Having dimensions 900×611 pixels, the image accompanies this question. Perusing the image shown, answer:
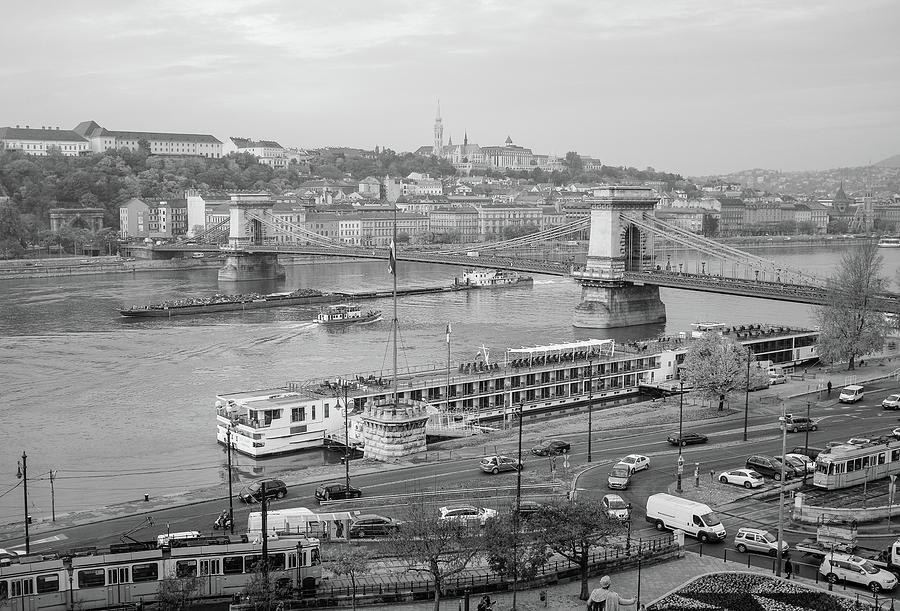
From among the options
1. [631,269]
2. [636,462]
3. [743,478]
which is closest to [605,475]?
[636,462]

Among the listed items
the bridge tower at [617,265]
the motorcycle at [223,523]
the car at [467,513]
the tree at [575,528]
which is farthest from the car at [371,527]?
the bridge tower at [617,265]

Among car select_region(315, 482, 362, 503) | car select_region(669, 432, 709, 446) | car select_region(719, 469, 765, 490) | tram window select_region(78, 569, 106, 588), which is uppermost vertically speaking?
tram window select_region(78, 569, 106, 588)

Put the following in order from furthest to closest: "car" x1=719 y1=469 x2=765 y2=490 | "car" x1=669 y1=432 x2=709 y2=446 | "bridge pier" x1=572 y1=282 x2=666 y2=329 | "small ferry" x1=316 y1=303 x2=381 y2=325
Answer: "small ferry" x1=316 y1=303 x2=381 y2=325, "bridge pier" x1=572 y1=282 x2=666 y2=329, "car" x1=669 y1=432 x2=709 y2=446, "car" x1=719 y1=469 x2=765 y2=490

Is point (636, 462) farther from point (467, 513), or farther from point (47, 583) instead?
point (47, 583)

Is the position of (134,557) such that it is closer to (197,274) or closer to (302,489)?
(302,489)

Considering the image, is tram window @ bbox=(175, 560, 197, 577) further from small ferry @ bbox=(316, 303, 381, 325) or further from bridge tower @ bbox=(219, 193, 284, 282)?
bridge tower @ bbox=(219, 193, 284, 282)

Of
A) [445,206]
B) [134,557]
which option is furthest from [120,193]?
[134,557]

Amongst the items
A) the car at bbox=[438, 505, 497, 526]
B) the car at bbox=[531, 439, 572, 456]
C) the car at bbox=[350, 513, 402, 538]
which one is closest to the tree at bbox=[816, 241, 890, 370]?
the car at bbox=[531, 439, 572, 456]
